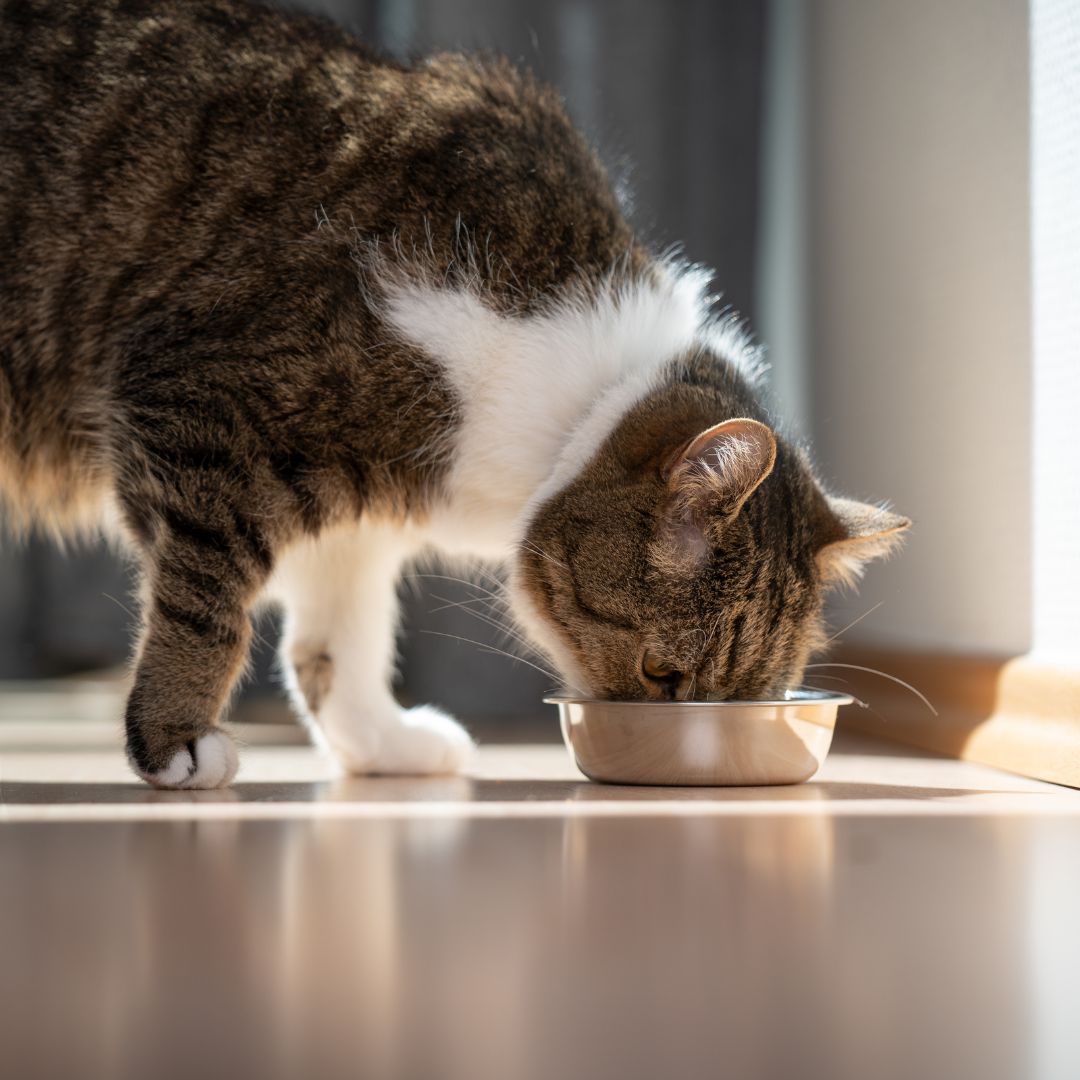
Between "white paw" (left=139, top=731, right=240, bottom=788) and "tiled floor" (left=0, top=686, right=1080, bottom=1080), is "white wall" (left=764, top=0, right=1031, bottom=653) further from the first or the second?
"white paw" (left=139, top=731, right=240, bottom=788)

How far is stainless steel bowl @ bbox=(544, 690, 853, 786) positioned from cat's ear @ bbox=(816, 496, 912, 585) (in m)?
0.19

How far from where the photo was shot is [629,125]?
3.04 meters

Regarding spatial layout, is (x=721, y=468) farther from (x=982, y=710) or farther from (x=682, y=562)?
(x=982, y=710)

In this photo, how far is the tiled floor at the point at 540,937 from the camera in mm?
705

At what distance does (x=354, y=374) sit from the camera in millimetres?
1698

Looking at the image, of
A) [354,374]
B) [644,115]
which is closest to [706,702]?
[354,374]

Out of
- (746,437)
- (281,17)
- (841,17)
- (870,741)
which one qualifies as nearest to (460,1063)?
(746,437)

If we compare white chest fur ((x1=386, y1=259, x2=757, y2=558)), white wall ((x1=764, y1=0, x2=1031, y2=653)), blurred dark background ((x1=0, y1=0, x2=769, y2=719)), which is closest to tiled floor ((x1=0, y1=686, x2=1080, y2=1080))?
white chest fur ((x1=386, y1=259, x2=757, y2=558))

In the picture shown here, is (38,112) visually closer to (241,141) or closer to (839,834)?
(241,141)

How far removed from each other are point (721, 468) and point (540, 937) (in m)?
0.77

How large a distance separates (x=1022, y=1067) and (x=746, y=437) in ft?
2.97

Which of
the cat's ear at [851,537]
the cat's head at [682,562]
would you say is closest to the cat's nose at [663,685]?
the cat's head at [682,562]

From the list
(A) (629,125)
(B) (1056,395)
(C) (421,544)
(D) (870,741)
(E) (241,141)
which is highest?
(A) (629,125)

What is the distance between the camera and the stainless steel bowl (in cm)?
159
